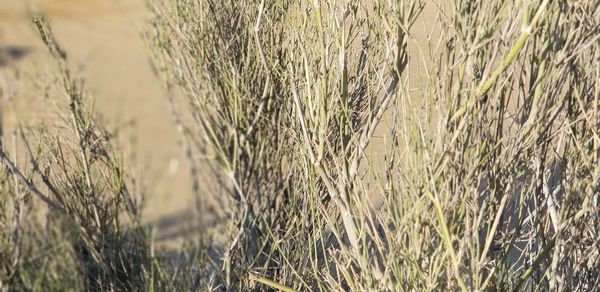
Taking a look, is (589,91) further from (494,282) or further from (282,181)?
(282,181)

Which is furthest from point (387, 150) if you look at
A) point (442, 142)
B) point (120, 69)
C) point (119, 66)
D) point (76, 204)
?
point (119, 66)

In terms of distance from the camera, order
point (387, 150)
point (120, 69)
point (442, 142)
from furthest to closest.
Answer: point (120, 69), point (387, 150), point (442, 142)

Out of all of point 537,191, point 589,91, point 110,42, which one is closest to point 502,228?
point 537,191

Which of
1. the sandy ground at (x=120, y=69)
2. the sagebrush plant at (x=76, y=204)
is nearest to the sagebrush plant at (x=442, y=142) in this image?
the sagebrush plant at (x=76, y=204)

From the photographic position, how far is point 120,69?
668 inches

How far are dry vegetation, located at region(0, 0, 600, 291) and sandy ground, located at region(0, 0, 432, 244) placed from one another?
18.8ft

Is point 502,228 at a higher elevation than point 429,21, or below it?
below

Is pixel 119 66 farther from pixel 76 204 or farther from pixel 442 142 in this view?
pixel 442 142

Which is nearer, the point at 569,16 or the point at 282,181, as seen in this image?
the point at 569,16

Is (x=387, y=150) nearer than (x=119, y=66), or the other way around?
(x=387, y=150)

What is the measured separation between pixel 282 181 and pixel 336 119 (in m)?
1.29

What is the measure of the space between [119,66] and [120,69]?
0.40ft

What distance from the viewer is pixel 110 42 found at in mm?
18047

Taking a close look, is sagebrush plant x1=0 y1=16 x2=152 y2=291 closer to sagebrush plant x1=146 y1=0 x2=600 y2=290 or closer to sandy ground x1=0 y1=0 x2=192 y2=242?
sagebrush plant x1=146 y1=0 x2=600 y2=290
